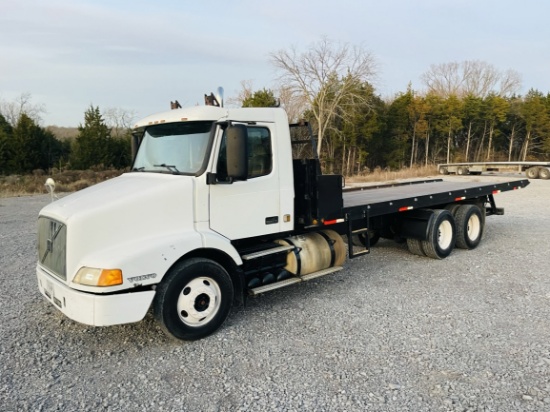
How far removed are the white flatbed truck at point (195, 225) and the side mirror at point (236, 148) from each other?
0.01 metres

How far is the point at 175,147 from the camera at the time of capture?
4.49 m

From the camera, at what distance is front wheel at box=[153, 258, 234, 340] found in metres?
3.89

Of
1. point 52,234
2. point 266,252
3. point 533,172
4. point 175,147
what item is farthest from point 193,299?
point 533,172

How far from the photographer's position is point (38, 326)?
4543mm

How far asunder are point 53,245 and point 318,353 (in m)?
2.78

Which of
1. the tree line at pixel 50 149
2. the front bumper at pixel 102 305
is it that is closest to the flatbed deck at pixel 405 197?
the front bumper at pixel 102 305

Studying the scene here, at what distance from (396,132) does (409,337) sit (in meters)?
34.4

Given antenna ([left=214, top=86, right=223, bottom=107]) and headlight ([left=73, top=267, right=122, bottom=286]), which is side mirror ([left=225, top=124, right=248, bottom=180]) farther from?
headlight ([left=73, top=267, right=122, bottom=286])

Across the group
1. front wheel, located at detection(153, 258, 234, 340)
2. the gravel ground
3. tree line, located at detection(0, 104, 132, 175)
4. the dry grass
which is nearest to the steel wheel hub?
front wheel, located at detection(153, 258, 234, 340)

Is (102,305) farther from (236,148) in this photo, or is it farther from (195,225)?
(236,148)

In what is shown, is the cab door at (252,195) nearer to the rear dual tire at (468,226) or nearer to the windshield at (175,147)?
the windshield at (175,147)

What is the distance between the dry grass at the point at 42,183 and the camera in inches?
839

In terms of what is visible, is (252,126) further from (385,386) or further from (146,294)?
(385,386)

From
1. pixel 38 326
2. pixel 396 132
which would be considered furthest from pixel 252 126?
pixel 396 132
